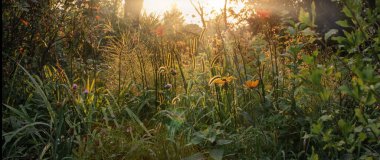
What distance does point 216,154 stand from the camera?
2559 mm

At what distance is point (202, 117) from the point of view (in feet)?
10.7

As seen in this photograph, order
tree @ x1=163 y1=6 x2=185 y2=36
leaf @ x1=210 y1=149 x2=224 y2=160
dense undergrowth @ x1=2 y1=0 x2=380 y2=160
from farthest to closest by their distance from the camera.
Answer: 1. tree @ x1=163 y1=6 x2=185 y2=36
2. dense undergrowth @ x1=2 y1=0 x2=380 y2=160
3. leaf @ x1=210 y1=149 x2=224 y2=160

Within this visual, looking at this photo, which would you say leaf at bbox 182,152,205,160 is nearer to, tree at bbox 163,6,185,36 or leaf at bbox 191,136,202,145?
leaf at bbox 191,136,202,145

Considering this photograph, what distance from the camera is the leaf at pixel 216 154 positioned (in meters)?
2.52

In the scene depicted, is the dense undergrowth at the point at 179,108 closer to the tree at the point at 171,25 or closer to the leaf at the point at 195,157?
the leaf at the point at 195,157

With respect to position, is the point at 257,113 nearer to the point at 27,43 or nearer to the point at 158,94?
the point at 158,94

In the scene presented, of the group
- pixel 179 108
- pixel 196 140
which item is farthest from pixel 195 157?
pixel 179 108

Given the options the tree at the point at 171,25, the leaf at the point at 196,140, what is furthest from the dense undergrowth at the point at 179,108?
the tree at the point at 171,25

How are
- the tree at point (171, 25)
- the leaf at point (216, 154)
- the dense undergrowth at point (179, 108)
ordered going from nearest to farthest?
the leaf at point (216, 154)
the dense undergrowth at point (179, 108)
the tree at point (171, 25)

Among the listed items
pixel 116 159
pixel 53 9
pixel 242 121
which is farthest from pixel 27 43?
pixel 242 121

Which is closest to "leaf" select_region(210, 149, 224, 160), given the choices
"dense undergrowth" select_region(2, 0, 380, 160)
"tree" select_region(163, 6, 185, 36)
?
"dense undergrowth" select_region(2, 0, 380, 160)

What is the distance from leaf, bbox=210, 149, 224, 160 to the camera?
252 cm

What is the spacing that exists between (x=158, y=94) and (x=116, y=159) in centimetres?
118

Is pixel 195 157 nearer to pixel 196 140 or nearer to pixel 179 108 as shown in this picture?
pixel 196 140
